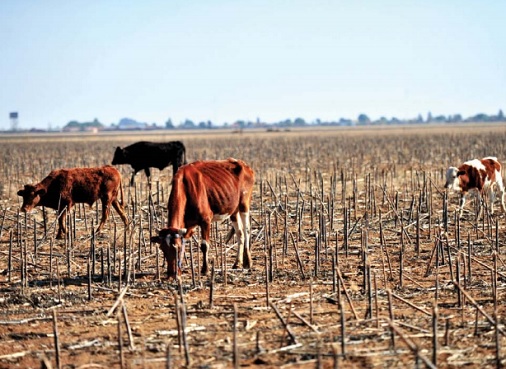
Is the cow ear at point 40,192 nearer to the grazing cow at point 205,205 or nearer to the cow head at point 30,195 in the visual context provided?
the cow head at point 30,195

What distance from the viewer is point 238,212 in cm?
1249

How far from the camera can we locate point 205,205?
11391 mm

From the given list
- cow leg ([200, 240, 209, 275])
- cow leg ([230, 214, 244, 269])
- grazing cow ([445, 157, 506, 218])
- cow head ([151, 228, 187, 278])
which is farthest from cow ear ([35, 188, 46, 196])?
grazing cow ([445, 157, 506, 218])

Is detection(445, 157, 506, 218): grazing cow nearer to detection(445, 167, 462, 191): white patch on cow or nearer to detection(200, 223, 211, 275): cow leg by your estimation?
detection(445, 167, 462, 191): white patch on cow

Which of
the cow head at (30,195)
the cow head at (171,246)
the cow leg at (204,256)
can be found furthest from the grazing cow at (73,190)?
the cow head at (171,246)

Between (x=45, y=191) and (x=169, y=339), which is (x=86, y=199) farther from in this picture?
(x=169, y=339)

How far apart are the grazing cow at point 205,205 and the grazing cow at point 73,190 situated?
11.2 feet

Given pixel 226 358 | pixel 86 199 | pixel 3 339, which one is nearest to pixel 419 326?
pixel 226 358

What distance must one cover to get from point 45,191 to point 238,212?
431 centimetres

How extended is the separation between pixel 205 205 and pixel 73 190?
4.49 meters

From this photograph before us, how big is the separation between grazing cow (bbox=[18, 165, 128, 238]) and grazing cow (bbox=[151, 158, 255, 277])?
3.42 m

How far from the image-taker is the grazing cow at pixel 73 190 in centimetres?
1474

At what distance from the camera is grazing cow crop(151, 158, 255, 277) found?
10297 mm

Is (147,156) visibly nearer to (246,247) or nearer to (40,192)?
(40,192)
